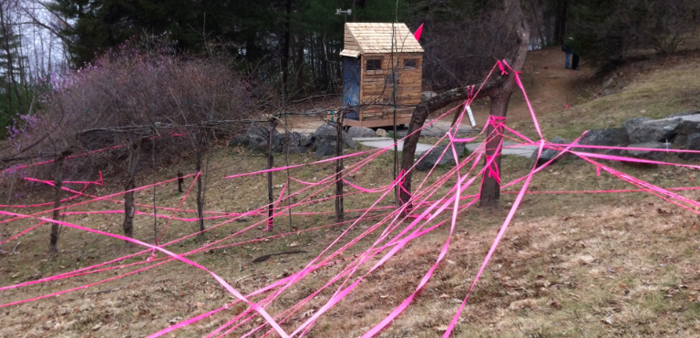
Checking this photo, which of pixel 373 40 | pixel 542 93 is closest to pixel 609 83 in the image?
pixel 542 93

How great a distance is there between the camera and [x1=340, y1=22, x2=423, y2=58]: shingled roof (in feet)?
50.8

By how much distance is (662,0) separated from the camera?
20.0m

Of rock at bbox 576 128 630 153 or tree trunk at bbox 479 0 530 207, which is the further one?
rock at bbox 576 128 630 153

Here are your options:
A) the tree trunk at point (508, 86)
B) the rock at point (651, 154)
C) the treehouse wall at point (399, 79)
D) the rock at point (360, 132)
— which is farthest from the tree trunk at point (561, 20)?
the tree trunk at point (508, 86)

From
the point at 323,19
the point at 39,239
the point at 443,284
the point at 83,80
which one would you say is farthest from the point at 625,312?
the point at 323,19

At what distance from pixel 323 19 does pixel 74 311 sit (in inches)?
724

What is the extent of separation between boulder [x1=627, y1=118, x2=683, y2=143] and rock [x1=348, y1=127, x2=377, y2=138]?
7221 millimetres

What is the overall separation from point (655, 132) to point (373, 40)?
837cm

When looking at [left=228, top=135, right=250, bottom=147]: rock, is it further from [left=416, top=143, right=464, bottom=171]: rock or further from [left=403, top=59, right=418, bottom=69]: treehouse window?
[left=416, top=143, right=464, bottom=171]: rock

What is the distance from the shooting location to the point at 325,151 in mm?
13234

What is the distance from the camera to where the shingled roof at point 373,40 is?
609 inches

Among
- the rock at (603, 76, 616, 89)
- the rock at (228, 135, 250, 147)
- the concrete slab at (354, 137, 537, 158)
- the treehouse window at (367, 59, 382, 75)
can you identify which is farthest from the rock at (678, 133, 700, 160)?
the rock at (603, 76, 616, 89)

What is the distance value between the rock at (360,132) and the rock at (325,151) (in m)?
1.98

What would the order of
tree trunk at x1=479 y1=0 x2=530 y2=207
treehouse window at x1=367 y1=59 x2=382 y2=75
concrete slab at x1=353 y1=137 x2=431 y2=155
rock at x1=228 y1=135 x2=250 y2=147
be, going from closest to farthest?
1. tree trunk at x1=479 y1=0 x2=530 y2=207
2. concrete slab at x1=353 y1=137 x2=431 y2=155
3. rock at x1=228 y1=135 x2=250 y2=147
4. treehouse window at x1=367 y1=59 x2=382 y2=75
